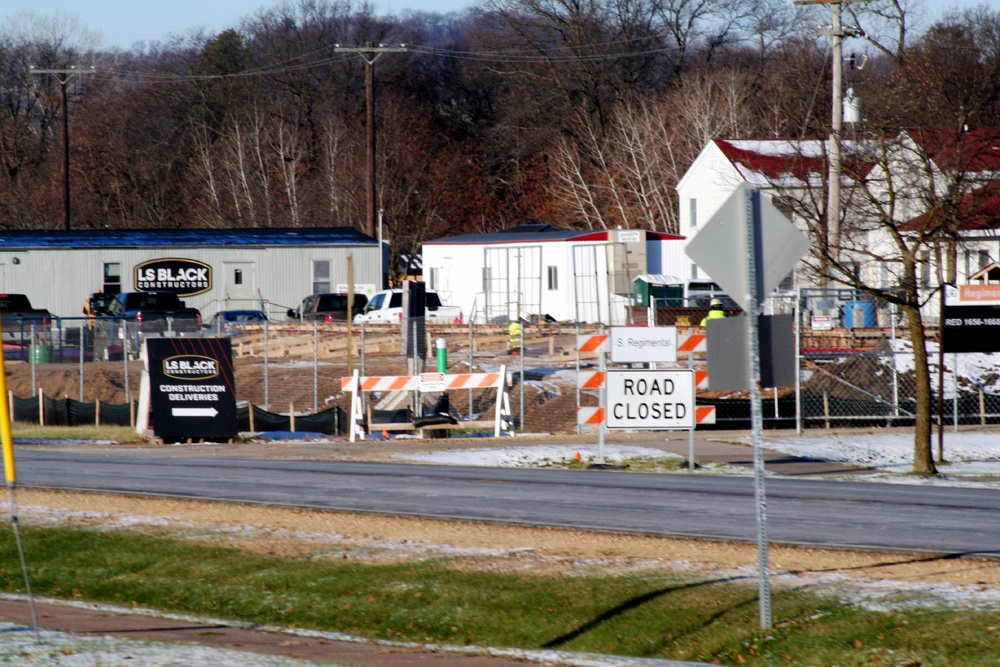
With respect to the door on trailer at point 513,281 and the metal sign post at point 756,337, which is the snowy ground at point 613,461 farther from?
the door on trailer at point 513,281

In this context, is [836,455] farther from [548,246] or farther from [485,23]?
[485,23]

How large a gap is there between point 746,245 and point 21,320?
35309mm

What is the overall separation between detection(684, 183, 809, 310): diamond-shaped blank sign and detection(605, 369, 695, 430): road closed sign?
9.10 metres

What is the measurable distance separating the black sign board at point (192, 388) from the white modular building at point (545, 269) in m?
22.8

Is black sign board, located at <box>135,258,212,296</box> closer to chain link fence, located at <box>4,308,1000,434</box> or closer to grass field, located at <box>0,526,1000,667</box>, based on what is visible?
chain link fence, located at <box>4,308,1000,434</box>

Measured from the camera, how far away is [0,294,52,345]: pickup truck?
40406 mm

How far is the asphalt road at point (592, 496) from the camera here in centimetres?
1223

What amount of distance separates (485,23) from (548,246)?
48927 mm

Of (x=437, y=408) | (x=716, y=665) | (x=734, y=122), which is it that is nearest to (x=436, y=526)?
(x=716, y=665)

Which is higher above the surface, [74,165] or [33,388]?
[74,165]

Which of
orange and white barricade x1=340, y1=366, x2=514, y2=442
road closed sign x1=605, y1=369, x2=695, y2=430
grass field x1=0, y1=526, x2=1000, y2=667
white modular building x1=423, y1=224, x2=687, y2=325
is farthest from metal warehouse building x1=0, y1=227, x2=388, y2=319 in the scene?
grass field x1=0, y1=526, x2=1000, y2=667

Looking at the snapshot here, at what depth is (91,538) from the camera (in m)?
12.2

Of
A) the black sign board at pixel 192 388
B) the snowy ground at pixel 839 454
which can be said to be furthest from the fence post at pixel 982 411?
the black sign board at pixel 192 388

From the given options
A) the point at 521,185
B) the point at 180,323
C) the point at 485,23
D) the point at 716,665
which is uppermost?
the point at 485,23
